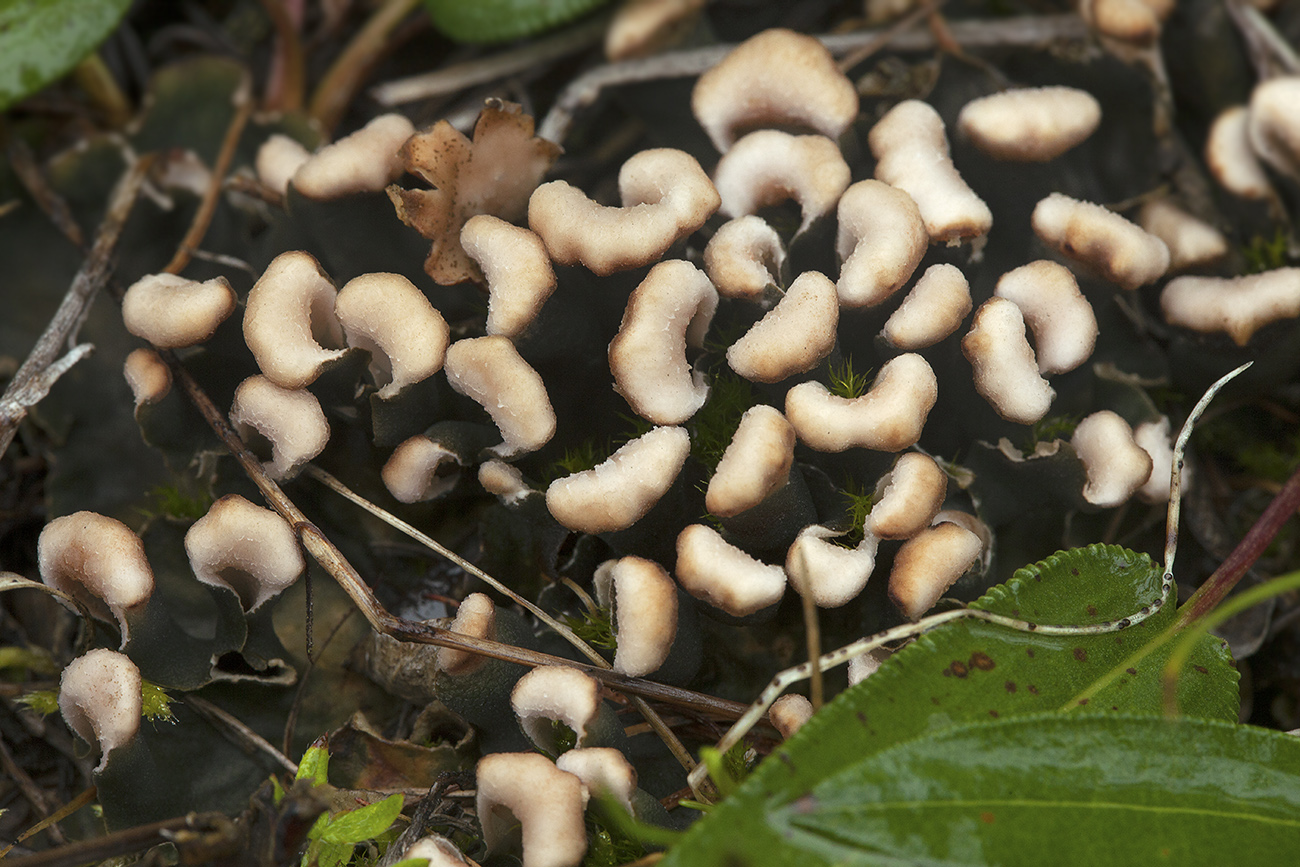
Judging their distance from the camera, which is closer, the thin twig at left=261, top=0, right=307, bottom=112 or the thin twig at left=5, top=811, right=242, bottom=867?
the thin twig at left=5, top=811, right=242, bottom=867

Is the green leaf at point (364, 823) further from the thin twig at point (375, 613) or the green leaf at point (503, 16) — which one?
the green leaf at point (503, 16)

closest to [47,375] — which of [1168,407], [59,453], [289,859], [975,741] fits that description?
[59,453]

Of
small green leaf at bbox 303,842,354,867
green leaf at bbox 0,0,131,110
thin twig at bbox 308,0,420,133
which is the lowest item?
small green leaf at bbox 303,842,354,867

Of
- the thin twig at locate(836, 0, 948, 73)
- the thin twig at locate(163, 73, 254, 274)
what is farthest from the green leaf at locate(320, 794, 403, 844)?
the thin twig at locate(836, 0, 948, 73)

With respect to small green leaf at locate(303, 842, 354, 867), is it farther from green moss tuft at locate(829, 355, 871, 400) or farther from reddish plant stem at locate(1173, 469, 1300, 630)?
reddish plant stem at locate(1173, 469, 1300, 630)

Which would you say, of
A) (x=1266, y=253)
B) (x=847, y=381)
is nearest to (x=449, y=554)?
(x=847, y=381)

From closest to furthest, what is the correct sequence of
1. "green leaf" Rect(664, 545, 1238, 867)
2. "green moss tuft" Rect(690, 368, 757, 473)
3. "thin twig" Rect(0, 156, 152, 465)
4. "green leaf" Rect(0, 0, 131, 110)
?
"green leaf" Rect(664, 545, 1238, 867) < "green moss tuft" Rect(690, 368, 757, 473) < "thin twig" Rect(0, 156, 152, 465) < "green leaf" Rect(0, 0, 131, 110)

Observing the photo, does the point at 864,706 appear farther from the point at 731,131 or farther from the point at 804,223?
the point at 731,131
